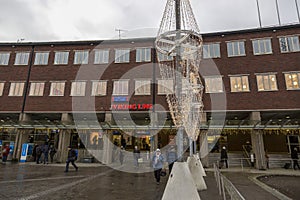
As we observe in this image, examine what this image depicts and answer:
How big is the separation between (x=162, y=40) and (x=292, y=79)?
65.2ft

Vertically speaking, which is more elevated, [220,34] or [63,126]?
[220,34]

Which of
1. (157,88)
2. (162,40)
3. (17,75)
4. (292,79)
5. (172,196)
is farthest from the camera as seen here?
(17,75)

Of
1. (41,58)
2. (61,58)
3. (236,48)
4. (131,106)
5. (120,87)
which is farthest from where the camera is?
(41,58)

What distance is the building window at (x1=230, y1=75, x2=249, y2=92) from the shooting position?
22.7m

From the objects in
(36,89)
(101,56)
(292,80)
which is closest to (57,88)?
(36,89)

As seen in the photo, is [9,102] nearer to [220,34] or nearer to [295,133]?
[220,34]

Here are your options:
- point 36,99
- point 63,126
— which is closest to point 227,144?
point 63,126

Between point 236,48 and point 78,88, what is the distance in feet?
59.4

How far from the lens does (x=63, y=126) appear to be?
23.0m

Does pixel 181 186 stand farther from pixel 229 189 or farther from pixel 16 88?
pixel 16 88

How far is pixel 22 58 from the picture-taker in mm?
27781

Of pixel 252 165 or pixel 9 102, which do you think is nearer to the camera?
pixel 252 165

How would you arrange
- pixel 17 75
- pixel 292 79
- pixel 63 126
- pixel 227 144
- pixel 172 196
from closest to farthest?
pixel 172 196
pixel 292 79
pixel 63 126
pixel 17 75
pixel 227 144

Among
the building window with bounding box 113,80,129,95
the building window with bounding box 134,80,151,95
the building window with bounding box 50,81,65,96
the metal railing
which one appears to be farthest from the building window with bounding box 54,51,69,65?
the metal railing
